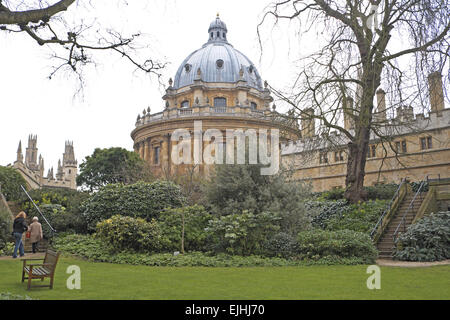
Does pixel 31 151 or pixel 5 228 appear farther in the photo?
pixel 31 151

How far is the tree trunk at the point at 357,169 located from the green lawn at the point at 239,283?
7.98 m

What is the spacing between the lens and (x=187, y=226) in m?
15.2

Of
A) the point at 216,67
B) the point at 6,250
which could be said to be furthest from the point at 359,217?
the point at 216,67

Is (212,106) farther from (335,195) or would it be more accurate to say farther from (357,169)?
(357,169)

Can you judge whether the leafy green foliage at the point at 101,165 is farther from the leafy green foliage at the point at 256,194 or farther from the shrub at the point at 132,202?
the leafy green foliage at the point at 256,194

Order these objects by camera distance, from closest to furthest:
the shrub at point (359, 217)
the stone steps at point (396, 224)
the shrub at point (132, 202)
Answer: the stone steps at point (396, 224)
the shrub at point (359, 217)
the shrub at point (132, 202)

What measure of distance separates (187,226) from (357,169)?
8.48m

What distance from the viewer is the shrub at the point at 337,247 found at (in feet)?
41.5

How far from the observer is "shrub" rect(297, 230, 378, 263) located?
12.6 m

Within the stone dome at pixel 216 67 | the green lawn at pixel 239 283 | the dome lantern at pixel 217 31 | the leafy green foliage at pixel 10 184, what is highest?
the dome lantern at pixel 217 31

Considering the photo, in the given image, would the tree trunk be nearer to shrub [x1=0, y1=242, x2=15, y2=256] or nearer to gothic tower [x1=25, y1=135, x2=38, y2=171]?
shrub [x1=0, y1=242, x2=15, y2=256]

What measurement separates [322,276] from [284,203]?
5.70 meters

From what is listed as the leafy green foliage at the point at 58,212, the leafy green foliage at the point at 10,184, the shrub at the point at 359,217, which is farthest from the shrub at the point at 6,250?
the shrub at the point at 359,217
